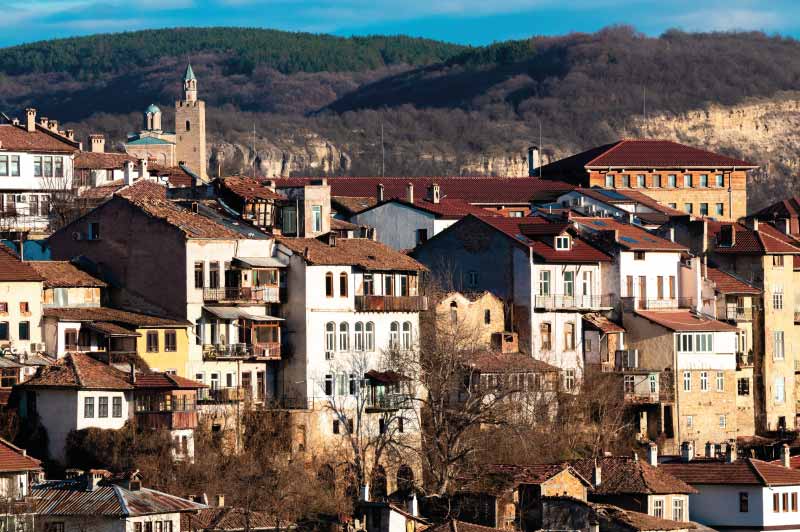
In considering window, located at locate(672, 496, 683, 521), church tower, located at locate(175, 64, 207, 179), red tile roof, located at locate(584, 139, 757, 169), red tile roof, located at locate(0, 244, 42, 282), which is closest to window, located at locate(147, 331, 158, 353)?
red tile roof, located at locate(0, 244, 42, 282)

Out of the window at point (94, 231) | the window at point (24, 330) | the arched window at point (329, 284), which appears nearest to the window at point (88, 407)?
the window at point (24, 330)

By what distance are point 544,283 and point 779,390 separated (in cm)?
1506

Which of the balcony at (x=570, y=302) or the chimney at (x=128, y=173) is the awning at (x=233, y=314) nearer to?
the balcony at (x=570, y=302)

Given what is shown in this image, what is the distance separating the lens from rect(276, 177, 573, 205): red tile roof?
4552 inches

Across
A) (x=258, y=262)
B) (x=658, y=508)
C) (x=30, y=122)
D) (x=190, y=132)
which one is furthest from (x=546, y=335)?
(x=190, y=132)

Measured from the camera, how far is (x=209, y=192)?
3410 inches

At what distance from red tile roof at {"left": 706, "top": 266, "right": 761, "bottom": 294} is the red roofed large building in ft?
97.1

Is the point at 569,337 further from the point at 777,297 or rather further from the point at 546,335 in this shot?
the point at 777,297

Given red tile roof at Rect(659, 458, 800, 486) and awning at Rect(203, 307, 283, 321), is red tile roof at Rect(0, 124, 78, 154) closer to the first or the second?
awning at Rect(203, 307, 283, 321)

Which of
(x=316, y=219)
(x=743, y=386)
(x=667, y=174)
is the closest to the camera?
(x=316, y=219)

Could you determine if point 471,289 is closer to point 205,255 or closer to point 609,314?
point 609,314

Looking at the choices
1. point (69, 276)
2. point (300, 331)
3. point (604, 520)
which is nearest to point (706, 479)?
point (604, 520)

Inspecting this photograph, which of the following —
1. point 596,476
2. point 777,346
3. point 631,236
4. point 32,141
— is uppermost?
point 32,141

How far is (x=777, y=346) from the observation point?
325 feet
